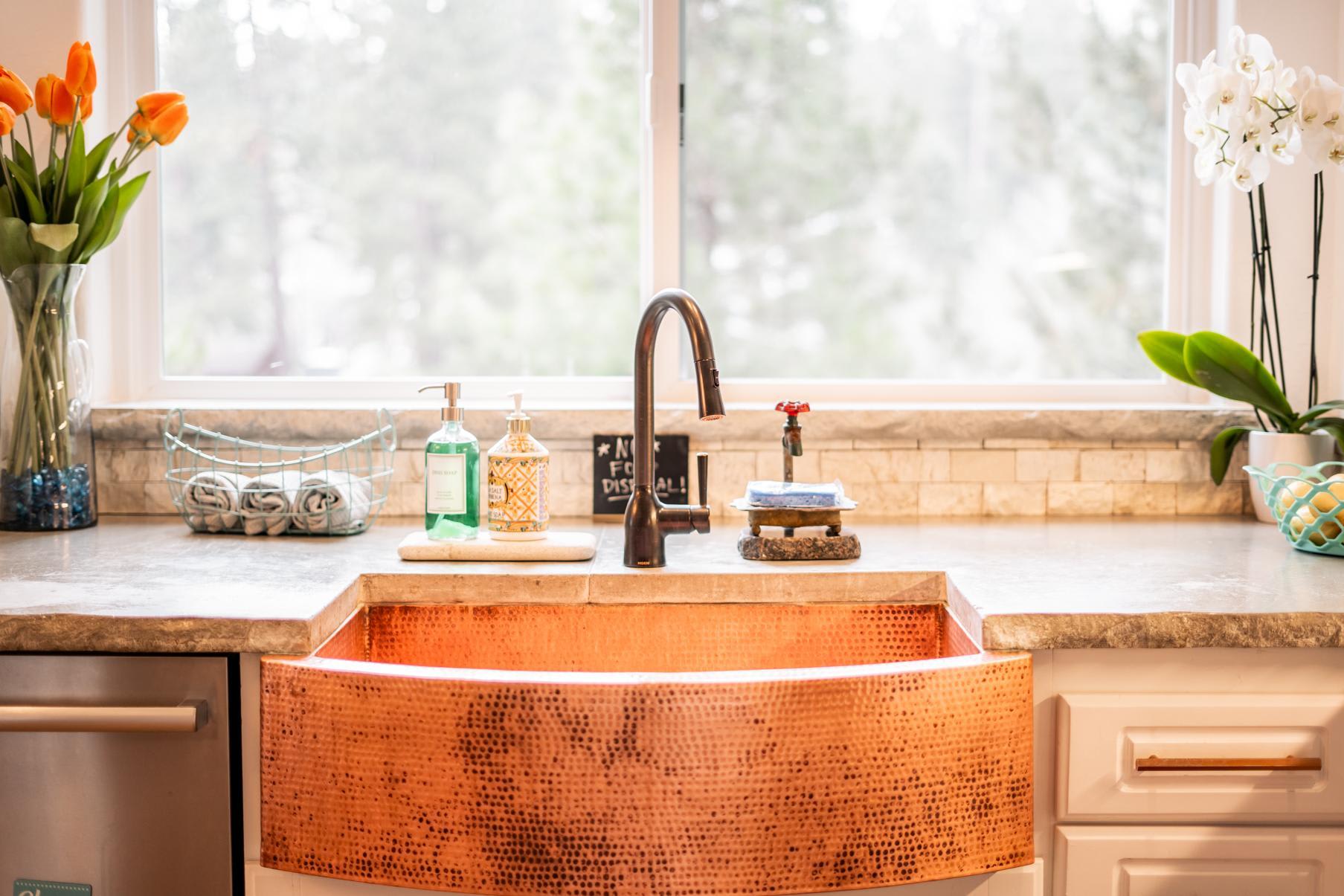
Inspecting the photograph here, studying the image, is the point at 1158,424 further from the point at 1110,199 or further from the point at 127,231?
the point at 127,231

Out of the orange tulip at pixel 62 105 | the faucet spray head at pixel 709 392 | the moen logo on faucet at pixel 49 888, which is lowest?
the moen logo on faucet at pixel 49 888

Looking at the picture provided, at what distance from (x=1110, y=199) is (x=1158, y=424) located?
441mm

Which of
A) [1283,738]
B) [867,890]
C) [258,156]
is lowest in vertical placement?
[867,890]

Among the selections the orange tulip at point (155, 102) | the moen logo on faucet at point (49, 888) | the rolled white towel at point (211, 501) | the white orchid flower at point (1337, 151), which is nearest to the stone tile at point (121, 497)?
the rolled white towel at point (211, 501)

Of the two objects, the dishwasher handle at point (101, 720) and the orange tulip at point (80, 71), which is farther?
the orange tulip at point (80, 71)

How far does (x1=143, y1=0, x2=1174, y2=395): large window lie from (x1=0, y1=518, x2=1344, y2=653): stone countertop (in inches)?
14.9

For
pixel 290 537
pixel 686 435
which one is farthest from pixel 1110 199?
pixel 290 537

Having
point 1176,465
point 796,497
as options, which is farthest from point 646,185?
point 1176,465

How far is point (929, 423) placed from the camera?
1899mm

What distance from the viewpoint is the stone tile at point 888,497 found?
193 cm

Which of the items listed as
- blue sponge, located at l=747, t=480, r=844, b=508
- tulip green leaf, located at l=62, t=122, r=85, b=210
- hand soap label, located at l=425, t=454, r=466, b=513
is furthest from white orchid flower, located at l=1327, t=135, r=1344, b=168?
tulip green leaf, located at l=62, t=122, r=85, b=210

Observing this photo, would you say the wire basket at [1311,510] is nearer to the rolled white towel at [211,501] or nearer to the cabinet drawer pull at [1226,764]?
the cabinet drawer pull at [1226,764]

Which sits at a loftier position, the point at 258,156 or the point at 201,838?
the point at 258,156

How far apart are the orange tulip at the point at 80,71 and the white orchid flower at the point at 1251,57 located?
66.3 inches
